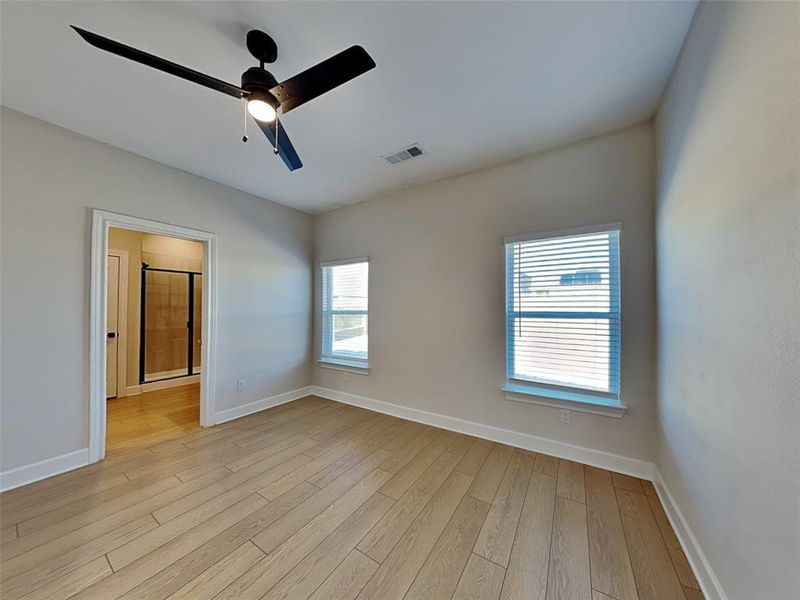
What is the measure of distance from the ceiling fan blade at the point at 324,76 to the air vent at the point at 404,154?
1194 millimetres

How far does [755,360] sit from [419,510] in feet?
5.93

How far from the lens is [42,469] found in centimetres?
215

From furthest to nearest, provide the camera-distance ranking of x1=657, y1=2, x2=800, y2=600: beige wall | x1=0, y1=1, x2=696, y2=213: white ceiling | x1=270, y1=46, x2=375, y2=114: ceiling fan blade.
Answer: x1=0, y1=1, x2=696, y2=213: white ceiling
x1=270, y1=46, x2=375, y2=114: ceiling fan blade
x1=657, y1=2, x2=800, y2=600: beige wall

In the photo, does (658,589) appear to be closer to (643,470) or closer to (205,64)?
(643,470)

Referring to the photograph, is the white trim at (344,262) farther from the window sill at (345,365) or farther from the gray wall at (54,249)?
the gray wall at (54,249)

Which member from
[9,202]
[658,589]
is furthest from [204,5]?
[658,589]

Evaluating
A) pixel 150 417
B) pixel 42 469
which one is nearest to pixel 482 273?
pixel 42 469

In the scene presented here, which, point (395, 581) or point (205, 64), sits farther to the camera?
point (205, 64)

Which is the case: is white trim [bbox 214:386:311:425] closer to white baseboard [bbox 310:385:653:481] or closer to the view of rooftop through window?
the view of rooftop through window

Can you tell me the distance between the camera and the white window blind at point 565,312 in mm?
2299

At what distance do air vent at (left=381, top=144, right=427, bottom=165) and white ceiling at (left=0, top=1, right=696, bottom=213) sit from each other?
0.08 meters

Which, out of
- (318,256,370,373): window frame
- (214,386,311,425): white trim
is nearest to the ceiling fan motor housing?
(318,256,370,373): window frame

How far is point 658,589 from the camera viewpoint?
4.32 feet

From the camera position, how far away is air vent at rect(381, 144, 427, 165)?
254cm
